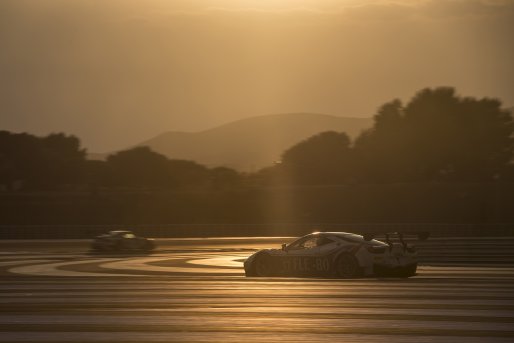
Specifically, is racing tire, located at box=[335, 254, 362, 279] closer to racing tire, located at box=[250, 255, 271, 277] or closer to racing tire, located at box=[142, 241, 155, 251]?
racing tire, located at box=[250, 255, 271, 277]

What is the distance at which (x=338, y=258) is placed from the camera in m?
20.9

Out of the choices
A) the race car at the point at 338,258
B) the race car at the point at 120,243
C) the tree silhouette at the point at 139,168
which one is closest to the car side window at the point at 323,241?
the race car at the point at 338,258

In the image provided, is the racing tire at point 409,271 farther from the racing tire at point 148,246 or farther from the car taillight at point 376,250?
the racing tire at point 148,246

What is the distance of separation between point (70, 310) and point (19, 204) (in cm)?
6488

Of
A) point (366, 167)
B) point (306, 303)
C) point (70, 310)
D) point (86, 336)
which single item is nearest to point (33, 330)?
point (86, 336)

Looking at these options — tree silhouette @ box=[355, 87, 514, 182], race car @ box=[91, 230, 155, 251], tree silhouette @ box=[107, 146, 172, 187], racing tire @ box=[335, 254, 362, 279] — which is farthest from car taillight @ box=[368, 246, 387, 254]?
tree silhouette @ box=[107, 146, 172, 187]

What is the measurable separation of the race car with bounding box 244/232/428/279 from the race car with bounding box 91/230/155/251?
19.3 metres

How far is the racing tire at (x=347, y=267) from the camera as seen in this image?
67.3 feet

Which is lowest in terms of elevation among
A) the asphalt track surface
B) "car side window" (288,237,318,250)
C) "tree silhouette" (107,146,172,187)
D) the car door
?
the asphalt track surface

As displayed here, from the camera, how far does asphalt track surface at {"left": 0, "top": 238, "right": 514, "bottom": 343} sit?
10992 mm

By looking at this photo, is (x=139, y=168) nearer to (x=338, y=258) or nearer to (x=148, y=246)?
(x=148, y=246)

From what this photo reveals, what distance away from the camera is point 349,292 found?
16.4 m

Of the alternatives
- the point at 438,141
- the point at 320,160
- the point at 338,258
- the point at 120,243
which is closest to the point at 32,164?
the point at 320,160

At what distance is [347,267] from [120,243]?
71.5ft
